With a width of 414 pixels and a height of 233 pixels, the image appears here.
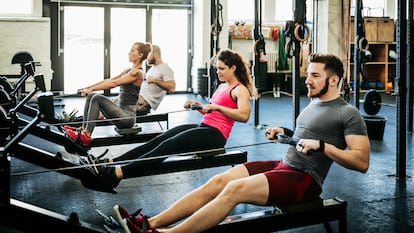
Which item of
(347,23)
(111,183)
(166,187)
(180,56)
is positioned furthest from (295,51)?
(180,56)

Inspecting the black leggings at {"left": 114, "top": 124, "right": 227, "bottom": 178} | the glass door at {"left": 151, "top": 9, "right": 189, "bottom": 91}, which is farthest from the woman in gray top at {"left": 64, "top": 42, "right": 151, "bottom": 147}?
the glass door at {"left": 151, "top": 9, "right": 189, "bottom": 91}

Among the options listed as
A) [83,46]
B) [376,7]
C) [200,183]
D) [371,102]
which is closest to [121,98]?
[200,183]

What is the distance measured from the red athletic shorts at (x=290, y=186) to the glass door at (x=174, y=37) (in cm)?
826

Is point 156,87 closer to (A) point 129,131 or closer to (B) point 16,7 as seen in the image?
(A) point 129,131

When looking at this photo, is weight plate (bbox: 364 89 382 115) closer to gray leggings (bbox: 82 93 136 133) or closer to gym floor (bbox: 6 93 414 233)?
gym floor (bbox: 6 93 414 233)

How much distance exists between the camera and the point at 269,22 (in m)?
10.7

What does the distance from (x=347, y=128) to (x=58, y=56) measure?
821 centimetres

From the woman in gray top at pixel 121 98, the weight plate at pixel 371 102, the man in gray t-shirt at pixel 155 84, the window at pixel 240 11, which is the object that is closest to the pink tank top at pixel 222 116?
the woman in gray top at pixel 121 98

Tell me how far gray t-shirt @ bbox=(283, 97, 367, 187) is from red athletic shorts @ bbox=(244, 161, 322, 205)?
4 centimetres

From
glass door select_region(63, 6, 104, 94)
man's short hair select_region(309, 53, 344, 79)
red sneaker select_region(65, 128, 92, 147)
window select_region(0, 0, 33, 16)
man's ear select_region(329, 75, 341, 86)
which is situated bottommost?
red sneaker select_region(65, 128, 92, 147)

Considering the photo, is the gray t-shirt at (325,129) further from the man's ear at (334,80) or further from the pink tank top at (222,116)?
the pink tank top at (222,116)

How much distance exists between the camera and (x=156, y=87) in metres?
4.64

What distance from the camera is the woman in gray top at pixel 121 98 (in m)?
4.00

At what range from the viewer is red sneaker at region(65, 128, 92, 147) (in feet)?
12.2
